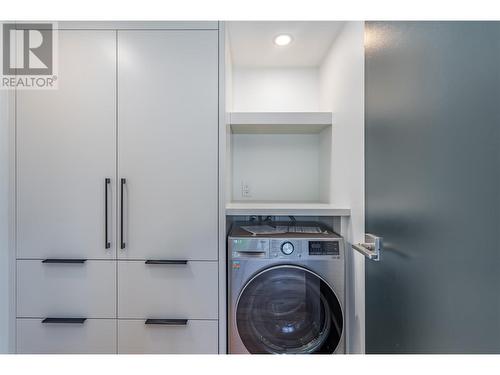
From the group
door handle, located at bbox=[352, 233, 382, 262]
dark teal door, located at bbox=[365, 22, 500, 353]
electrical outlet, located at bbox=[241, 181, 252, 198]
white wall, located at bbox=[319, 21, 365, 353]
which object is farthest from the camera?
electrical outlet, located at bbox=[241, 181, 252, 198]

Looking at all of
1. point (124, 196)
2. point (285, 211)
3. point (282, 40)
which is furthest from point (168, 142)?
point (282, 40)

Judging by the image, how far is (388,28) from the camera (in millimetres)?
945

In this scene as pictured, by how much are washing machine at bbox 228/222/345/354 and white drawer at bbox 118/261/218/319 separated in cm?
14

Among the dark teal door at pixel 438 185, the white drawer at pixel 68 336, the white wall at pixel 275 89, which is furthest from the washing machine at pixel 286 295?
the white wall at pixel 275 89

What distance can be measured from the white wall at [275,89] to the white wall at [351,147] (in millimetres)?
441

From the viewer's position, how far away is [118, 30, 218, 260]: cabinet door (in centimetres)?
142

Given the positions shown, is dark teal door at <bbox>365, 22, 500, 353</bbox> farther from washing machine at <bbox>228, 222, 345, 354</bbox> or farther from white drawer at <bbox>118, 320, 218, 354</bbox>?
white drawer at <bbox>118, 320, 218, 354</bbox>

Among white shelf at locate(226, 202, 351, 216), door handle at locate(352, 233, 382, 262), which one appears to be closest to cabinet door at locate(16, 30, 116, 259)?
white shelf at locate(226, 202, 351, 216)

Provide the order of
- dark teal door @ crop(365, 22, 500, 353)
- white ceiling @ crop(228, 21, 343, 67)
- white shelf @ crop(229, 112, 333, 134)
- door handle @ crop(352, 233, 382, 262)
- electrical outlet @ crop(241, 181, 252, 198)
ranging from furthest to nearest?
electrical outlet @ crop(241, 181, 252, 198) < white shelf @ crop(229, 112, 333, 134) < white ceiling @ crop(228, 21, 343, 67) < door handle @ crop(352, 233, 382, 262) < dark teal door @ crop(365, 22, 500, 353)

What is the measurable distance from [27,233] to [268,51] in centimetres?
196

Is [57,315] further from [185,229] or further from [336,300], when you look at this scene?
[336,300]

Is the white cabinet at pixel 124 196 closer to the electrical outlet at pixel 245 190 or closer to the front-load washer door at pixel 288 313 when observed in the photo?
the front-load washer door at pixel 288 313

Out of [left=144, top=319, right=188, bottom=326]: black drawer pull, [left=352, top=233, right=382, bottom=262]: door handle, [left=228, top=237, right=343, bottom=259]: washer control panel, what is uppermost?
[left=352, top=233, right=382, bottom=262]: door handle
